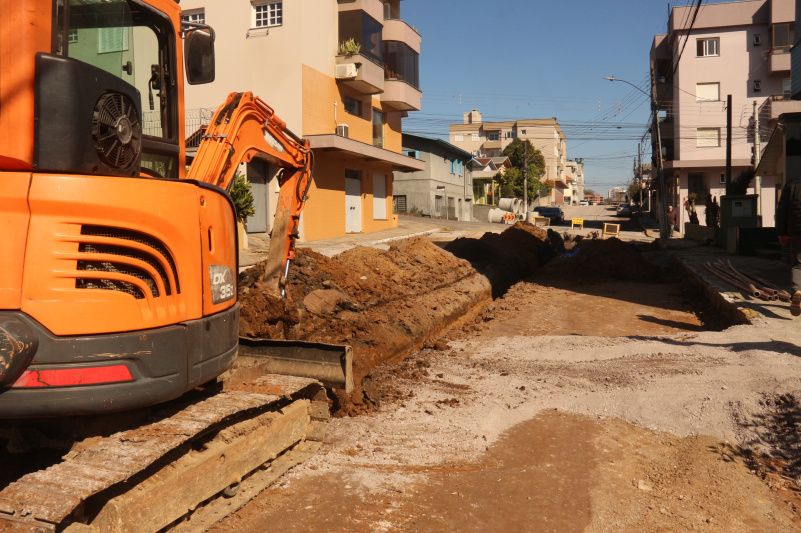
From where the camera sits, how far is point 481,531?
454 centimetres

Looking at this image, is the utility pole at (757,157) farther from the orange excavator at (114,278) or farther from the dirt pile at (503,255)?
the orange excavator at (114,278)

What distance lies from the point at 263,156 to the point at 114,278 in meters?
3.69

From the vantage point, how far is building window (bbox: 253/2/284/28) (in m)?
26.4

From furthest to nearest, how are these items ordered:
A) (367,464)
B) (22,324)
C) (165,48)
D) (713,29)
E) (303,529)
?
(713,29), (367,464), (165,48), (303,529), (22,324)

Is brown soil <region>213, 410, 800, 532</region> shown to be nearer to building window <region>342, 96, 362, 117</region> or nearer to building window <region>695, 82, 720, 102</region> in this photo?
building window <region>342, 96, 362, 117</region>

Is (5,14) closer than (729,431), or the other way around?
(5,14)

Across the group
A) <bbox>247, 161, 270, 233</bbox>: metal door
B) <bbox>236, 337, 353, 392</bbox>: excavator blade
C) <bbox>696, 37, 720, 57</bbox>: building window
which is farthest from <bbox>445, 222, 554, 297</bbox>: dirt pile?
<bbox>696, 37, 720, 57</bbox>: building window

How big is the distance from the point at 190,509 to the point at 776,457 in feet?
15.5

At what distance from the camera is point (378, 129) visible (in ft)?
112

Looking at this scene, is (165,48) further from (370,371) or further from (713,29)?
(713,29)

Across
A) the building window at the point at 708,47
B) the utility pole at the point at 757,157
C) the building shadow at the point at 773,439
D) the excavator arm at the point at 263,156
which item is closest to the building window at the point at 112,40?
the excavator arm at the point at 263,156

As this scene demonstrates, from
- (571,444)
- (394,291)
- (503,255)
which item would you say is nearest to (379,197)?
(503,255)

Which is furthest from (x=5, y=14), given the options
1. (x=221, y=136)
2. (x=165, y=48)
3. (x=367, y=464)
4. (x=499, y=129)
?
(x=499, y=129)

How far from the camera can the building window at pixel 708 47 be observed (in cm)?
4553
